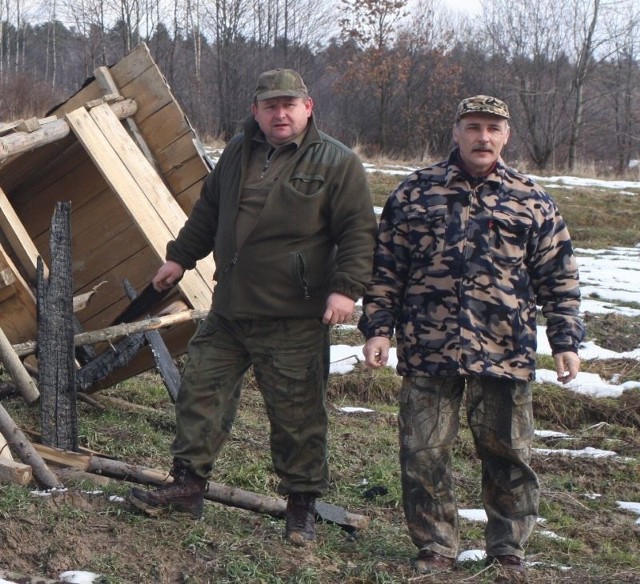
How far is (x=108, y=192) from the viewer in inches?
260

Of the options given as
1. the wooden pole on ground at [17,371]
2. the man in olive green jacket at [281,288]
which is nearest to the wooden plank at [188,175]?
the wooden pole on ground at [17,371]

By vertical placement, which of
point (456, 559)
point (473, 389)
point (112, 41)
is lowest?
point (456, 559)

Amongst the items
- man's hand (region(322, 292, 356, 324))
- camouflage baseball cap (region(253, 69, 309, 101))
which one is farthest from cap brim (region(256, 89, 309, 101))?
man's hand (region(322, 292, 356, 324))

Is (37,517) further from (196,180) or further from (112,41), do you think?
Result: (112,41)

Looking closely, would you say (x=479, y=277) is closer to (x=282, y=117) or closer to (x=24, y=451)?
(x=282, y=117)

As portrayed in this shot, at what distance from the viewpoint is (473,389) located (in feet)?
12.2

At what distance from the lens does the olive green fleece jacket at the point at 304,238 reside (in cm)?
379

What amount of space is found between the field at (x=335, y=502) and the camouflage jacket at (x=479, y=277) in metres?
0.85

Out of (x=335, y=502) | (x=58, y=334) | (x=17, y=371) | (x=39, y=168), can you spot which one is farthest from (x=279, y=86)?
(x=39, y=168)

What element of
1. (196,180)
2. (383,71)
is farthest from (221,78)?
(196,180)

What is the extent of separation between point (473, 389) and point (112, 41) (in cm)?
3506

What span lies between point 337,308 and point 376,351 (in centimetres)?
22

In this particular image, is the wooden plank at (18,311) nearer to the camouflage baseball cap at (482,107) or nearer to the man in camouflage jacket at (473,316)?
the man in camouflage jacket at (473,316)

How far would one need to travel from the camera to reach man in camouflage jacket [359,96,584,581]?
141 inches
